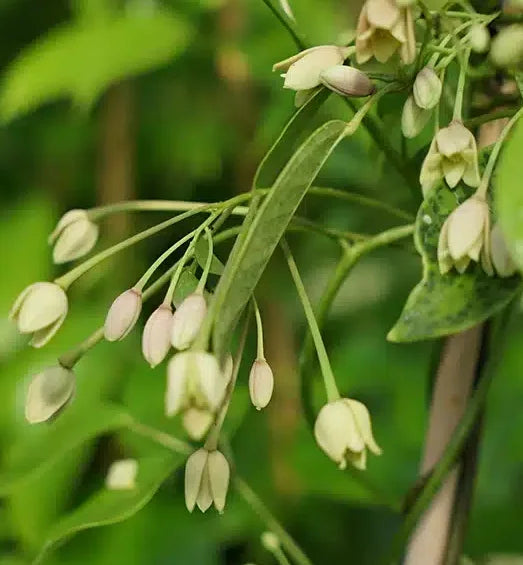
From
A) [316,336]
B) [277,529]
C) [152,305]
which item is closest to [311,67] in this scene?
[316,336]

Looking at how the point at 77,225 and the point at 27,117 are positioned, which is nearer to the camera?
the point at 77,225

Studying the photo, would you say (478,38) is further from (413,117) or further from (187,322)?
(187,322)

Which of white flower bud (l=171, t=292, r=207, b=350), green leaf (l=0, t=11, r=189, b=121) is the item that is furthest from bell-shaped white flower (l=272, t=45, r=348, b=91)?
green leaf (l=0, t=11, r=189, b=121)

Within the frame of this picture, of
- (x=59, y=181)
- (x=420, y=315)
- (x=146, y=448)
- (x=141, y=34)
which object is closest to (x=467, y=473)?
(x=420, y=315)

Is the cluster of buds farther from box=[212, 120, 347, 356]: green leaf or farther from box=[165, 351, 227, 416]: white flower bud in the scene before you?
box=[165, 351, 227, 416]: white flower bud

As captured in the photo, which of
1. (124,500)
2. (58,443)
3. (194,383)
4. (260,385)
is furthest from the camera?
(58,443)

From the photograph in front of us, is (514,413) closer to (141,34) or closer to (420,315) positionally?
(141,34)
